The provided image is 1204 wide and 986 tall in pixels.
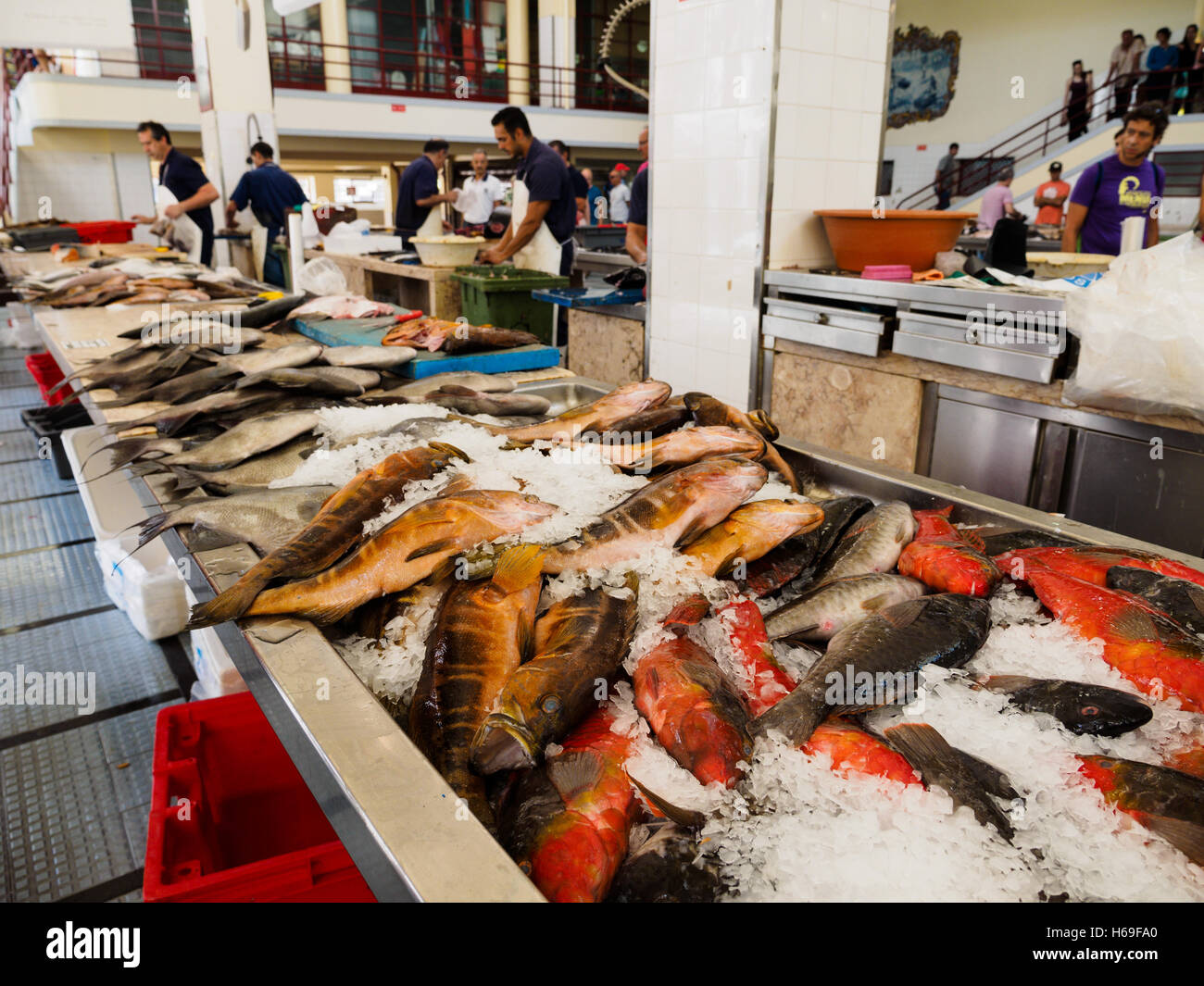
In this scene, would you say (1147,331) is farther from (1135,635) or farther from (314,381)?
(314,381)

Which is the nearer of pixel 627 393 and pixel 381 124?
pixel 627 393

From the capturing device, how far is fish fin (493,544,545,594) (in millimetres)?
1499

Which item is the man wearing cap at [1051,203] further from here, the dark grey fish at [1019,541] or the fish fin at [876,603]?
the fish fin at [876,603]

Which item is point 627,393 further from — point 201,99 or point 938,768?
point 201,99

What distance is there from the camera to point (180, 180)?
959 cm

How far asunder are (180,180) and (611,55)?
2134cm

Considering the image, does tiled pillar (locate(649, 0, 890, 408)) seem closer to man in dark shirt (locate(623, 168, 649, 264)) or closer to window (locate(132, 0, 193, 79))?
man in dark shirt (locate(623, 168, 649, 264))

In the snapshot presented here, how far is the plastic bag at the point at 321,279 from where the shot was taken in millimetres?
5906

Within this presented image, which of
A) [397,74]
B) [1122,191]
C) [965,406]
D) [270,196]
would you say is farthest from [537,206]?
[397,74]

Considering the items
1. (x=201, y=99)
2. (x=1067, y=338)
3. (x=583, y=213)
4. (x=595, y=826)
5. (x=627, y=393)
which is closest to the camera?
(x=595, y=826)

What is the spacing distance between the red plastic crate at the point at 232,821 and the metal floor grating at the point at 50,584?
2.22 metres

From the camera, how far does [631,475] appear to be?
2.11 meters
